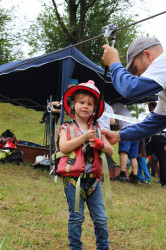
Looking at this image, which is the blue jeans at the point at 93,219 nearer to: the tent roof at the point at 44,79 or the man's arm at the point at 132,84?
the man's arm at the point at 132,84

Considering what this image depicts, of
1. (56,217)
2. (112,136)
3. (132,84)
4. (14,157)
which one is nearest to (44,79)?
(14,157)

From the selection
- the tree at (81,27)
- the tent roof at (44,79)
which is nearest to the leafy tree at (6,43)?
the tree at (81,27)

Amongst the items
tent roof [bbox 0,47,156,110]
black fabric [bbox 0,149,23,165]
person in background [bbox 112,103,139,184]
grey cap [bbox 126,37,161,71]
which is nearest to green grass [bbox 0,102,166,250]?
person in background [bbox 112,103,139,184]

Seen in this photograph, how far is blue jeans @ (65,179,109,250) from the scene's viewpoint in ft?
7.04

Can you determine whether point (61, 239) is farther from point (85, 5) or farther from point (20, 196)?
point (85, 5)

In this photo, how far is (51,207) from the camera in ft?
11.4

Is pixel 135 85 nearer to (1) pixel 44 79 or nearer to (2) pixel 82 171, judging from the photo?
(2) pixel 82 171

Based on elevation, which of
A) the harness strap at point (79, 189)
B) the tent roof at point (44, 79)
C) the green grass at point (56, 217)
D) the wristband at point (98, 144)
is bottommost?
the green grass at point (56, 217)

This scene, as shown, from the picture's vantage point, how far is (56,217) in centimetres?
320

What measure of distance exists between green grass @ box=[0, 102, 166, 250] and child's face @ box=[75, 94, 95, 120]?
123 cm

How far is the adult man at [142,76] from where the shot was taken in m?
1.71

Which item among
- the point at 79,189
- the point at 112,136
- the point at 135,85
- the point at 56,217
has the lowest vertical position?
the point at 56,217

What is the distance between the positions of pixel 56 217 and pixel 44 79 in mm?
5264

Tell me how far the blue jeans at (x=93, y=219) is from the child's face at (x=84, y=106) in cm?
57
